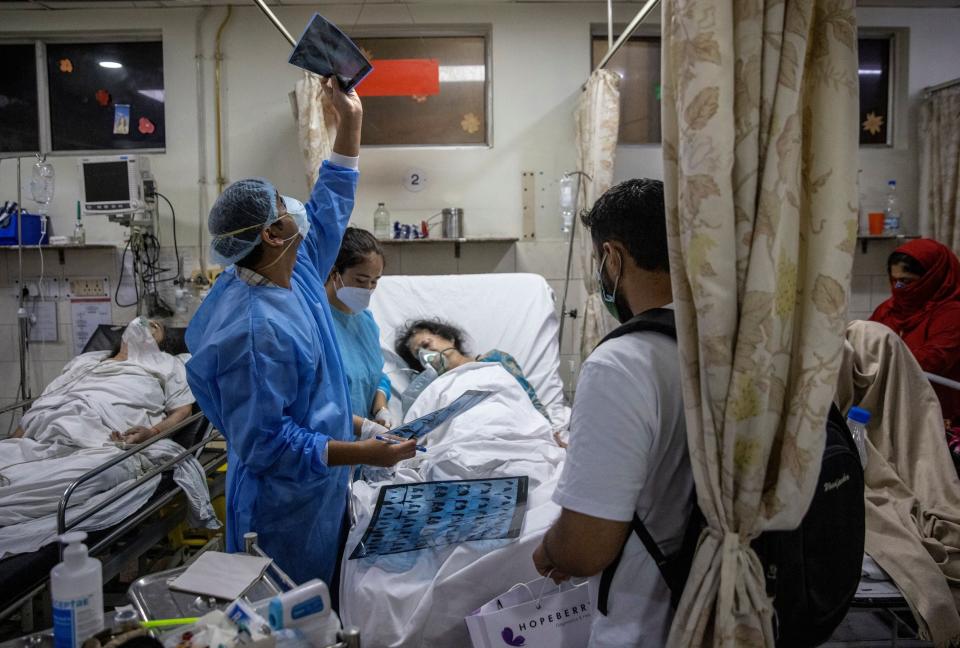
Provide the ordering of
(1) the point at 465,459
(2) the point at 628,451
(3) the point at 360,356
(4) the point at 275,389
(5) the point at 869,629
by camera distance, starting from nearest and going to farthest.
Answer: (2) the point at 628,451 < (4) the point at 275,389 < (1) the point at 465,459 < (3) the point at 360,356 < (5) the point at 869,629

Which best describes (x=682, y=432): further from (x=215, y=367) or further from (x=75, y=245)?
(x=75, y=245)

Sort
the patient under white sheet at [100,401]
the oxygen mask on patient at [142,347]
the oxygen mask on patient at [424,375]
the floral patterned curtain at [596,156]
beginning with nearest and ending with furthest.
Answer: the patient under white sheet at [100,401], the oxygen mask on patient at [424,375], the oxygen mask on patient at [142,347], the floral patterned curtain at [596,156]

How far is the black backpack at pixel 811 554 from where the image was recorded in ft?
3.65

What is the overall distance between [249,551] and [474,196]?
3578 millimetres

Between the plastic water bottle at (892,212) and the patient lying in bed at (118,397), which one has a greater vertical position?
the plastic water bottle at (892,212)

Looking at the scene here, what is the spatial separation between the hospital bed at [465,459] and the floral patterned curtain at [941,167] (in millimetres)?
2884

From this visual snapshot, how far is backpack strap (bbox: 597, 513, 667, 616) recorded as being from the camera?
3.81ft

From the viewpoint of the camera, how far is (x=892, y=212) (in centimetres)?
Answer: 462

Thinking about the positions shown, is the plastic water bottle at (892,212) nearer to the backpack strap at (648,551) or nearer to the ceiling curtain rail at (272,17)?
the ceiling curtain rail at (272,17)

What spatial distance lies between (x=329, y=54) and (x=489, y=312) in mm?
2124

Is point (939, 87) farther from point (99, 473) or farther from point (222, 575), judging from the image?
point (99, 473)


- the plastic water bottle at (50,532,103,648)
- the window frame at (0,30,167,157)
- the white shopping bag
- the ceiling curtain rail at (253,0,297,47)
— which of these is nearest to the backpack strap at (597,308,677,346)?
the white shopping bag

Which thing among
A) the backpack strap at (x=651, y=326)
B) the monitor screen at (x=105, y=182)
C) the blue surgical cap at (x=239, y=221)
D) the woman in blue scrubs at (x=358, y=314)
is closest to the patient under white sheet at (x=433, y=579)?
the woman in blue scrubs at (x=358, y=314)

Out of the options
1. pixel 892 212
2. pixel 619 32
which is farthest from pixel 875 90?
pixel 619 32
